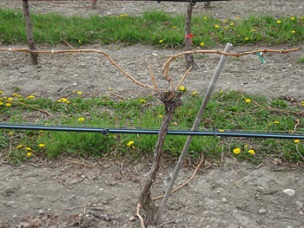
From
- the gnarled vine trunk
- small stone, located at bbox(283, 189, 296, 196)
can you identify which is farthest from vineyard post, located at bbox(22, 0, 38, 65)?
small stone, located at bbox(283, 189, 296, 196)

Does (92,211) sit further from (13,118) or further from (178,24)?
(178,24)

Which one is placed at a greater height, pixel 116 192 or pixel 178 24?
pixel 178 24

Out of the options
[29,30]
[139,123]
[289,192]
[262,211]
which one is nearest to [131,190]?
[139,123]

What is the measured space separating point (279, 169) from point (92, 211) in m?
1.26

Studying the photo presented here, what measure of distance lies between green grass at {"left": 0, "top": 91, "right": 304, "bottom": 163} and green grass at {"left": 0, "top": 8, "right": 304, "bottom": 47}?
49.5 inches

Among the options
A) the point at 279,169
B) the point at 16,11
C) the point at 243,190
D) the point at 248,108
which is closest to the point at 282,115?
the point at 248,108

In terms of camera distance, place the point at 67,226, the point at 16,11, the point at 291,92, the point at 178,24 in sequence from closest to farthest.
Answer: the point at 67,226 → the point at 291,92 → the point at 178,24 → the point at 16,11

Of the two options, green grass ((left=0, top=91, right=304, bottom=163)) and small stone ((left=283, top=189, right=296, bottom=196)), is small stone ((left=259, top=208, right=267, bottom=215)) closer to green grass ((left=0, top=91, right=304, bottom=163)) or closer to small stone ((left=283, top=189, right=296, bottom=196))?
small stone ((left=283, top=189, right=296, bottom=196))

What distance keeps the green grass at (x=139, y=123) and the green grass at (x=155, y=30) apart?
1256 mm

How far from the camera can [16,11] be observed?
5.77m

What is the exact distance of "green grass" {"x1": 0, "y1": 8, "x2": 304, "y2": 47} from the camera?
5.00 metres

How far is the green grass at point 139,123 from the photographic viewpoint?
3.17m

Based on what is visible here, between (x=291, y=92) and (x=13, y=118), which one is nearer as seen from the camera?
(x=13, y=118)

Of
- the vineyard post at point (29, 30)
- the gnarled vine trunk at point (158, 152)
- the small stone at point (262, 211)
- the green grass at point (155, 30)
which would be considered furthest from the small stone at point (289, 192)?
the vineyard post at point (29, 30)
